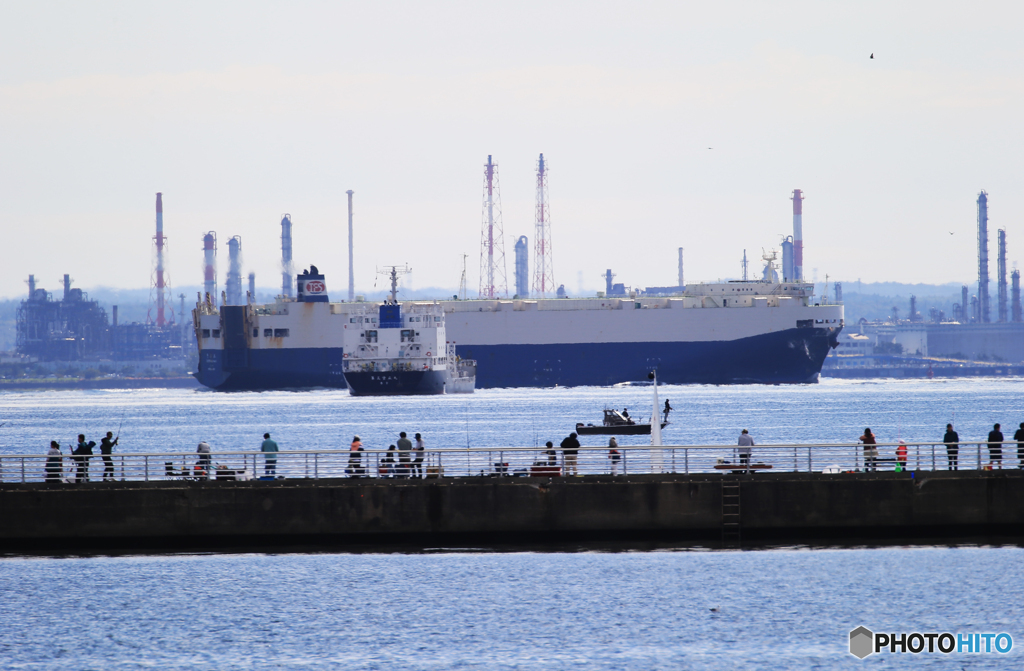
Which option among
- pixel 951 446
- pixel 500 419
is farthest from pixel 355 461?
pixel 500 419

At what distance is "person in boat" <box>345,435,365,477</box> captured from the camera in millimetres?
26484

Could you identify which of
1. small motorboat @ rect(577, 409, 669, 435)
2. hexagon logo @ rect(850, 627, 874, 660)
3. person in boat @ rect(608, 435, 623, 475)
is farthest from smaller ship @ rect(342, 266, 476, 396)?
hexagon logo @ rect(850, 627, 874, 660)

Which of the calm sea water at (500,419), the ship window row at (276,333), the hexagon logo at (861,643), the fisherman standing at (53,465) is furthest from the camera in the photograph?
the ship window row at (276,333)

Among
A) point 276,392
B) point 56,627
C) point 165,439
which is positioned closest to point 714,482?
point 56,627

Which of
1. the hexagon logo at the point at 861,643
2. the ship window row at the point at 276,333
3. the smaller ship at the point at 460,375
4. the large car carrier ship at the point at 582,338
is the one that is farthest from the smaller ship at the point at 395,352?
the hexagon logo at the point at 861,643

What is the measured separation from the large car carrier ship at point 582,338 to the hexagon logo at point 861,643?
108 meters

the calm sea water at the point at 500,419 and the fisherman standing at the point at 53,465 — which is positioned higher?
the fisherman standing at the point at 53,465

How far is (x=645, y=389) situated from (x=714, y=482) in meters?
113

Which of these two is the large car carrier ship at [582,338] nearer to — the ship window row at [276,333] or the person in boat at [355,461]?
the ship window row at [276,333]

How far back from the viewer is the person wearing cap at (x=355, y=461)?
2648 centimetres

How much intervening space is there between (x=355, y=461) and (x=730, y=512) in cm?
710

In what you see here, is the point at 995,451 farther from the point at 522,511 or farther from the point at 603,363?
the point at 603,363

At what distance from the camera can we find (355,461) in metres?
26.6

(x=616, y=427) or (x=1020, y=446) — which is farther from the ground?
(x=1020, y=446)
